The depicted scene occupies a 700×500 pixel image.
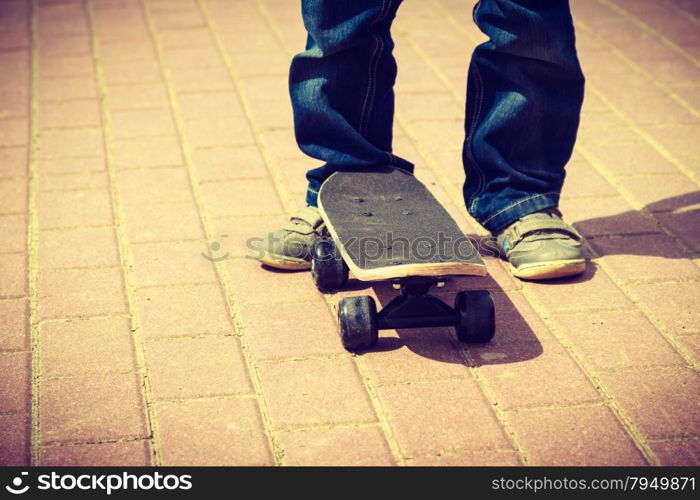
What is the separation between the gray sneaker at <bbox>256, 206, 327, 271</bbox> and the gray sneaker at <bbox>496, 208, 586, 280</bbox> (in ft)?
2.00

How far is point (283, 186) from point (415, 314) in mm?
1103

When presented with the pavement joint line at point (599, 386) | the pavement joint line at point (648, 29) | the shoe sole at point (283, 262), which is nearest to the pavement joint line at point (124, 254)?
the shoe sole at point (283, 262)

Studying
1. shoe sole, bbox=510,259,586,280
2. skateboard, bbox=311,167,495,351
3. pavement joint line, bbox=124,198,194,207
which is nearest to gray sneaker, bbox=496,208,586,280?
shoe sole, bbox=510,259,586,280

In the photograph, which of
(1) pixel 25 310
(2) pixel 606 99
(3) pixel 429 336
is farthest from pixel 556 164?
(1) pixel 25 310

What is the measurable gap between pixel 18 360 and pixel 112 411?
0.38 m

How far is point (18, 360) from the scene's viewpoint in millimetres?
2412

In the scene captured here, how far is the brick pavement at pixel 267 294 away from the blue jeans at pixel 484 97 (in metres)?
0.28

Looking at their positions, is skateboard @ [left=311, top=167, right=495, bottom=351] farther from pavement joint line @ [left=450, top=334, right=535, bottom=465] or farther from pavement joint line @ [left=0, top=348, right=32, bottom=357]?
pavement joint line @ [left=0, top=348, right=32, bottom=357]

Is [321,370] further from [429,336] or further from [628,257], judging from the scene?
[628,257]

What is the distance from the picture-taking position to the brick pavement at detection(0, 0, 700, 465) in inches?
84.4

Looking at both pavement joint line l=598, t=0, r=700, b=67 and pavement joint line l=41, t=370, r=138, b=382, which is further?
pavement joint line l=598, t=0, r=700, b=67

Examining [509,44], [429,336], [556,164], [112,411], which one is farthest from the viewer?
[556,164]

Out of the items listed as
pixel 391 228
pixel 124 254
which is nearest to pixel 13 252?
pixel 124 254

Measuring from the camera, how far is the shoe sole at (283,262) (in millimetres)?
2795
